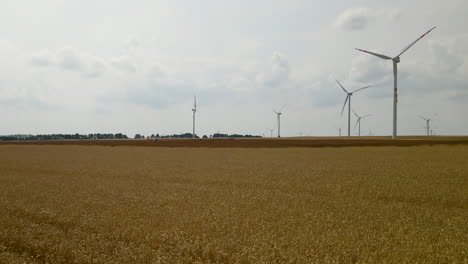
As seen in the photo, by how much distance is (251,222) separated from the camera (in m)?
6.75

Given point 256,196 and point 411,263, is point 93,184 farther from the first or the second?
point 411,263

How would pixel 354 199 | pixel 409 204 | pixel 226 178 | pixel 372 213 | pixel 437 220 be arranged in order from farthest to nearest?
pixel 226 178 → pixel 354 199 → pixel 409 204 → pixel 372 213 → pixel 437 220

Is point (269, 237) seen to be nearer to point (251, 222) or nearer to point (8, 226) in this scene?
point (251, 222)

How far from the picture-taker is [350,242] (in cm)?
547

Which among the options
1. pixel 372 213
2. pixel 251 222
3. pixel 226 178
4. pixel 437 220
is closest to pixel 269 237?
pixel 251 222

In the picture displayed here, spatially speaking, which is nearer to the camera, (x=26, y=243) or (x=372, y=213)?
(x=26, y=243)

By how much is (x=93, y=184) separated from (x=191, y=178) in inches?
157

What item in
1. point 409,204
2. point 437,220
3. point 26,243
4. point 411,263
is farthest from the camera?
point 409,204

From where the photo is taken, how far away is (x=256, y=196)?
986cm

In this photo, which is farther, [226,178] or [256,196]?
[226,178]

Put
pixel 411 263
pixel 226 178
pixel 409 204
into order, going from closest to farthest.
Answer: pixel 411 263 → pixel 409 204 → pixel 226 178

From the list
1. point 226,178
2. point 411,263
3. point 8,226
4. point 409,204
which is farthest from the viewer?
point 226,178

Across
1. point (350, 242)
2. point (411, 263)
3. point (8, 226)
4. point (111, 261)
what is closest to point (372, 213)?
point (350, 242)

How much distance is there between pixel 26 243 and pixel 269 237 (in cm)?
399
